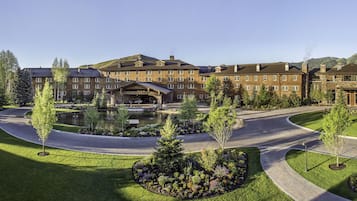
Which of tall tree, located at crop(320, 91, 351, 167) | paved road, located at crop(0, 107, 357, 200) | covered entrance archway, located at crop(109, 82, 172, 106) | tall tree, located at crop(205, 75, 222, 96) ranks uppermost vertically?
tall tree, located at crop(205, 75, 222, 96)

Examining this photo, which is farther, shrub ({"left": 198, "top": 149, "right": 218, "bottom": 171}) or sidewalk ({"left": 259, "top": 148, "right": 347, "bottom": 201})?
shrub ({"left": 198, "top": 149, "right": 218, "bottom": 171})

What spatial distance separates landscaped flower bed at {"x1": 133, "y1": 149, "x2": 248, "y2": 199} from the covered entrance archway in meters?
34.5

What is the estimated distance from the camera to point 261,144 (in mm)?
20750

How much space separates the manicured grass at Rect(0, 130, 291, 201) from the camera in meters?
12.6

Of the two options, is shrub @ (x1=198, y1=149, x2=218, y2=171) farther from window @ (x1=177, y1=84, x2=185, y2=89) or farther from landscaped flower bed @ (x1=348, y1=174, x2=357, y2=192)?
window @ (x1=177, y1=84, x2=185, y2=89)

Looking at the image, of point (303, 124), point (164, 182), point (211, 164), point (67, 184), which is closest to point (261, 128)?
point (303, 124)

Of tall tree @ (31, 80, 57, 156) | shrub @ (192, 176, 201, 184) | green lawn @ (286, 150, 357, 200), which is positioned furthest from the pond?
green lawn @ (286, 150, 357, 200)

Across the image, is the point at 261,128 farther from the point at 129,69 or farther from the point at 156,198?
the point at 129,69

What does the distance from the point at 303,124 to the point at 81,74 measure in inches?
1980

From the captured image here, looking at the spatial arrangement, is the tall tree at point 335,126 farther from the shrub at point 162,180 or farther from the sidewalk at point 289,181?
the shrub at point 162,180

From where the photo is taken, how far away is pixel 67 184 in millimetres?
13648

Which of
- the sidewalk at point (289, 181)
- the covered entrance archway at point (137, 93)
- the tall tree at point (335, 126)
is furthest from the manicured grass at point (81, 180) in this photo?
the covered entrance archway at point (137, 93)

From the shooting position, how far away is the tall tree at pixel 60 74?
192 feet

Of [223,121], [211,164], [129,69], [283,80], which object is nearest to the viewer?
[211,164]
